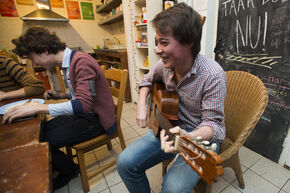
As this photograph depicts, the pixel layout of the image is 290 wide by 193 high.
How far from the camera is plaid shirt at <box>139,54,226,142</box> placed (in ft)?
2.49

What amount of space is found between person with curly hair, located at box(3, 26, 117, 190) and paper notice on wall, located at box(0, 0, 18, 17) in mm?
3747

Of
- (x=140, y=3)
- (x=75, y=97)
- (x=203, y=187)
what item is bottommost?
(x=203, y=187)

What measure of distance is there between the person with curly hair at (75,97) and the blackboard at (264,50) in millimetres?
1262

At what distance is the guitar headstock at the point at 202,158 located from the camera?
1.32 feet

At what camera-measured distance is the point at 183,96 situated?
0.91 metres

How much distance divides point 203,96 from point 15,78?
159cm

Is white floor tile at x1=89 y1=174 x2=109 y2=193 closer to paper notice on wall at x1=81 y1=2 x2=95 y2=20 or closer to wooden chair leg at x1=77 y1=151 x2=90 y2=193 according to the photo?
wooden chair leg at x1=77 y1=151 x2=90 y2=193

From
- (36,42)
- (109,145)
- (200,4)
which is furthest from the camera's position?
(109,145)

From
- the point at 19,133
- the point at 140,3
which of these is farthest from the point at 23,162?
the point at 140,3

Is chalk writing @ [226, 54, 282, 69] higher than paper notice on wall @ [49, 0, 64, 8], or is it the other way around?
paper notice on wall @ [49, 0, 64, 8]

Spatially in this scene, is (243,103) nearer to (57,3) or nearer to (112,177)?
(112,177)

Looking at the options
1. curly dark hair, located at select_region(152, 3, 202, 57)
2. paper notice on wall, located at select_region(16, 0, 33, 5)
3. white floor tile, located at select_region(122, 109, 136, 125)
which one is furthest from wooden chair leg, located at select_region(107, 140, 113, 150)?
paper notice on wall, located at select_region(16, 0, 33, 5)


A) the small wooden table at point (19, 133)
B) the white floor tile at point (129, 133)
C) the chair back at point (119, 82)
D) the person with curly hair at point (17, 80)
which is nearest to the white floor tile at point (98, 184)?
the chair back at point (119, 82)

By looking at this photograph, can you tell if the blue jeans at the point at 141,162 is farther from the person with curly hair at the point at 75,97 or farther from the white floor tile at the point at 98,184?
the white floor tile at the point at 98,184
